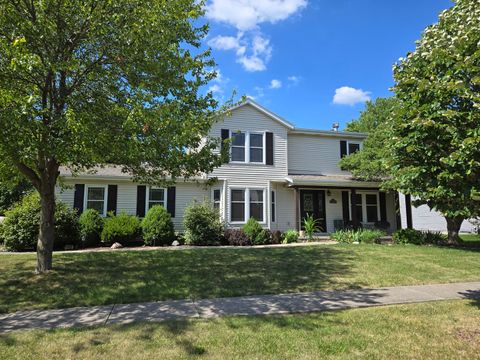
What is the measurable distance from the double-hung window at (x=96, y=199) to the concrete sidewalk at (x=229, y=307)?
11.4 meters

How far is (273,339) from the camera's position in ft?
15.1

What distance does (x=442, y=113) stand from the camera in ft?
15.3

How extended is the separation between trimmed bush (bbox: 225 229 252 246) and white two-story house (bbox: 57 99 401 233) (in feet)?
6.26

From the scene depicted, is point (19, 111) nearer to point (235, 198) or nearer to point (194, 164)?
point (194, 164)

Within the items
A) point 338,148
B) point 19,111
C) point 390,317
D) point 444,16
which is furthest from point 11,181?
point 338,148

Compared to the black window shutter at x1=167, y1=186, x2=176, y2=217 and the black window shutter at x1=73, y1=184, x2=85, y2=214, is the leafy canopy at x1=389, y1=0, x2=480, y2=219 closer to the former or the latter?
the black window shutter at x1=167, y1=186, x2=176, y2=217

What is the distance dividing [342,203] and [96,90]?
50.4ft

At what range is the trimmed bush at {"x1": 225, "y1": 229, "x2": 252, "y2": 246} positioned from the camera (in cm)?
1526

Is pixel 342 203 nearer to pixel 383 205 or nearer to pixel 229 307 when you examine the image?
pixel 383 205

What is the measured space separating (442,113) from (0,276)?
9658 millimetres

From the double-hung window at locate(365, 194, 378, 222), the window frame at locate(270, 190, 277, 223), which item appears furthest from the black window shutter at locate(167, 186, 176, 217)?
the double-hung window at locate(365, 194, 378, 222)

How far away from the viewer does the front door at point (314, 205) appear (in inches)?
770

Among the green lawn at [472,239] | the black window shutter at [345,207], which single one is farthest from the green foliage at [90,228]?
the green lawn at [472,239]

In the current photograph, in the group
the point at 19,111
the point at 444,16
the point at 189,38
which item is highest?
the point at 189,38
